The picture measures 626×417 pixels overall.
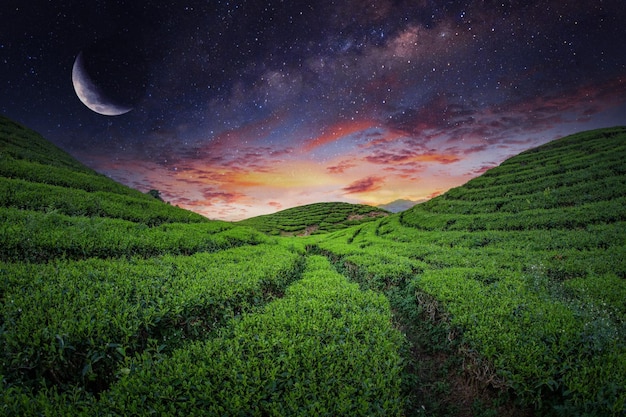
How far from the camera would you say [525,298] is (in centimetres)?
735

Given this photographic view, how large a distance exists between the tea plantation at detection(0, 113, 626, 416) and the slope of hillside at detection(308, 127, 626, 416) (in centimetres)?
5

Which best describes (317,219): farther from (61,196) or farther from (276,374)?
(276,374)

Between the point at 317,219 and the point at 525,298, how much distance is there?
56.4 m

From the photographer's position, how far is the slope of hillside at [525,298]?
464 centimetres

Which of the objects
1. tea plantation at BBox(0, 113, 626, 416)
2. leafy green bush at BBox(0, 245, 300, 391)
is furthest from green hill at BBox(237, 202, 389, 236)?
leafy green bush at BBox(0, 245, 300, 391)

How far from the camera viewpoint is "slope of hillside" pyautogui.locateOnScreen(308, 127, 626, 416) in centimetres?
464

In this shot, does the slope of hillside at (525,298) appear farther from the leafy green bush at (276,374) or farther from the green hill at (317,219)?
the green hill at (317,219)

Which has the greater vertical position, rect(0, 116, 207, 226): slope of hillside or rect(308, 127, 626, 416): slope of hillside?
rect(0, 116, 207, 226): slope of hillside

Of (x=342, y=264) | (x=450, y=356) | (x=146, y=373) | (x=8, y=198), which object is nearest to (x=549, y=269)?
(x=450, y=356)

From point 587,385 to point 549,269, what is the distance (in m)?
8.17

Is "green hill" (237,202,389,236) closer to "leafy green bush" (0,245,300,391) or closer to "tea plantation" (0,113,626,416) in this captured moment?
"tea plantation" (0,113,626,416)

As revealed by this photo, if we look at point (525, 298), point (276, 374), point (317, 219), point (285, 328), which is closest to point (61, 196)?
point (285, 328)

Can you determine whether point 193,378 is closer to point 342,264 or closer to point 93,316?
point 93,316

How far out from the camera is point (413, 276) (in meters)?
11.4
